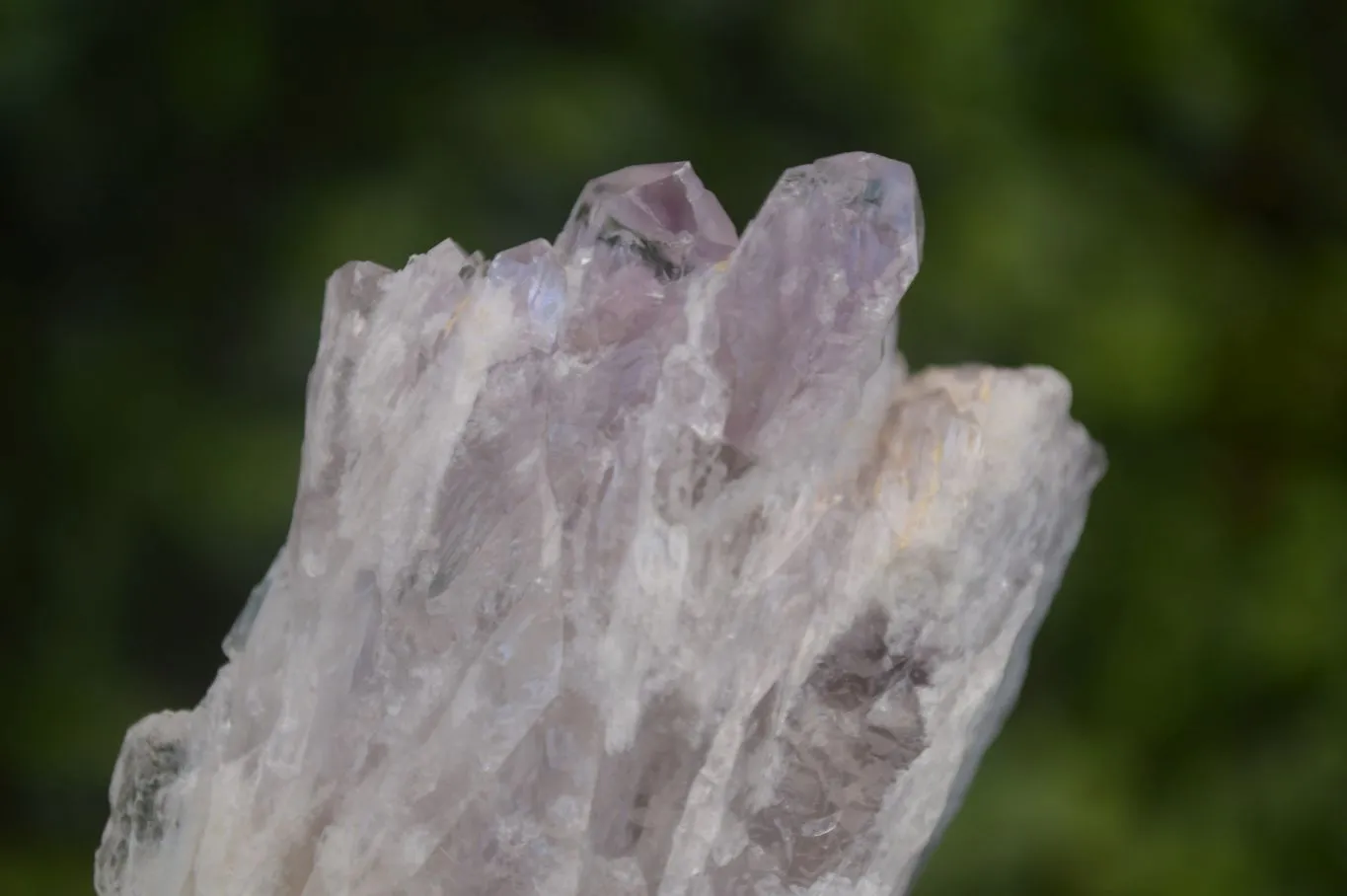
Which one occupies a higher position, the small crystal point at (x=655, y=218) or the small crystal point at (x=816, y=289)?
the small crystal point at (x=655, y=218)

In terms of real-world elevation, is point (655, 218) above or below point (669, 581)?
above

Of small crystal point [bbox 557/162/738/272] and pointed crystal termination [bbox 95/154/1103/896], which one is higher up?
small crystal point [bbox 557/162/738/272]

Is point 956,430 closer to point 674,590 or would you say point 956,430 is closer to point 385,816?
point 674,590

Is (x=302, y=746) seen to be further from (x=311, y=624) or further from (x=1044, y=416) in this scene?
(x=1044, y=416)

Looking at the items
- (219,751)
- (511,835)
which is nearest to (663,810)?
(511,835)

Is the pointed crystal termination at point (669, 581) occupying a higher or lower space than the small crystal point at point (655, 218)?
lower

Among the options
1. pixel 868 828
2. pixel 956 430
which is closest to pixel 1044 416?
pixel 956 430

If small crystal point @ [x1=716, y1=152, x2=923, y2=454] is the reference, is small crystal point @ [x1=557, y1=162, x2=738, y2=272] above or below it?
above

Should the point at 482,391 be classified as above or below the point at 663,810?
above
